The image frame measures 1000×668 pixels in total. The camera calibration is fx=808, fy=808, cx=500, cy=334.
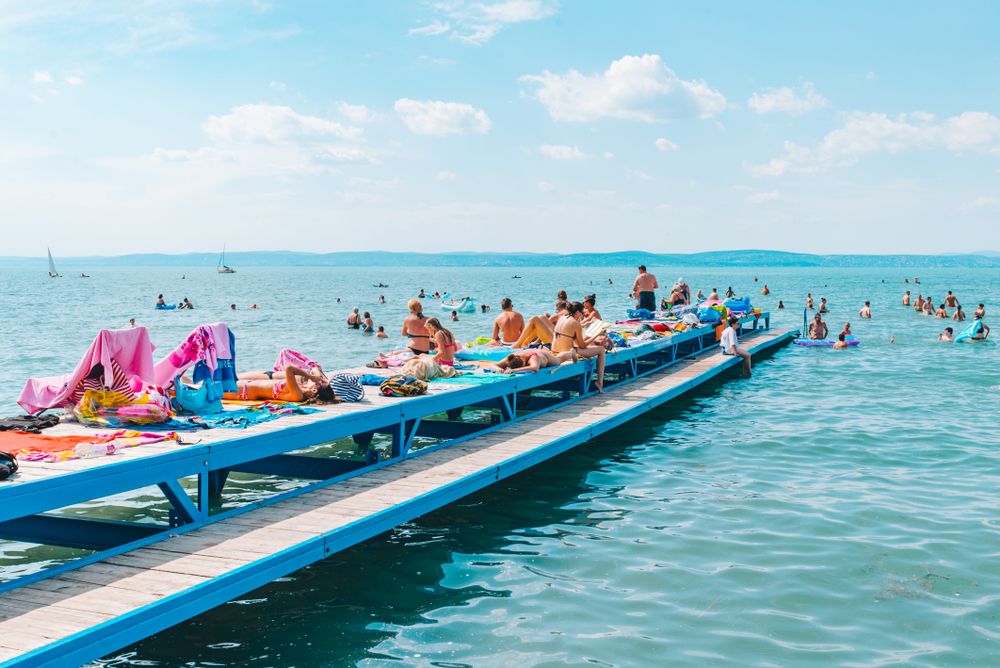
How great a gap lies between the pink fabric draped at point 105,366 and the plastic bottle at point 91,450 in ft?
5.93

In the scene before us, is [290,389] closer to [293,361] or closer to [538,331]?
[293,361]

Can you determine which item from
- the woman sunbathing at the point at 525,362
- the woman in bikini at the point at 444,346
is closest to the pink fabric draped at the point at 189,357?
the woman in bikini at the point at 444,346

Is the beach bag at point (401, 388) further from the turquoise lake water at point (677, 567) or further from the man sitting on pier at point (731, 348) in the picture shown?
the man sitting on pier at point (731, 348)

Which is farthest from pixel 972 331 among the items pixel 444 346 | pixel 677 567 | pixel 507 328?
pixel 677 567

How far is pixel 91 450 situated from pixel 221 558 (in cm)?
168

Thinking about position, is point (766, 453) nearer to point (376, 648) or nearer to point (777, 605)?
point (777, 605)

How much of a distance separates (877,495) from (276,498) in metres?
8.15

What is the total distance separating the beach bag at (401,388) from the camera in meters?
11.1

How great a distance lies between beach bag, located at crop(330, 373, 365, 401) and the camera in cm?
1047

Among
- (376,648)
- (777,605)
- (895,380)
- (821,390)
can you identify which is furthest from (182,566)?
(895,380)

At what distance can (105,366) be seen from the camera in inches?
350

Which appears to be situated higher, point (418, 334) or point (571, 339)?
point (418, 334)

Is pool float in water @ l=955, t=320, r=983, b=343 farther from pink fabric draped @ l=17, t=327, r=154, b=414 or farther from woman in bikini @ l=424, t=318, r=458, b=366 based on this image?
pink fabric draped @ l=17, t=327, r=154, b=414

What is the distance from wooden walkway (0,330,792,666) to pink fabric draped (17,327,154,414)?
8.00 ft
